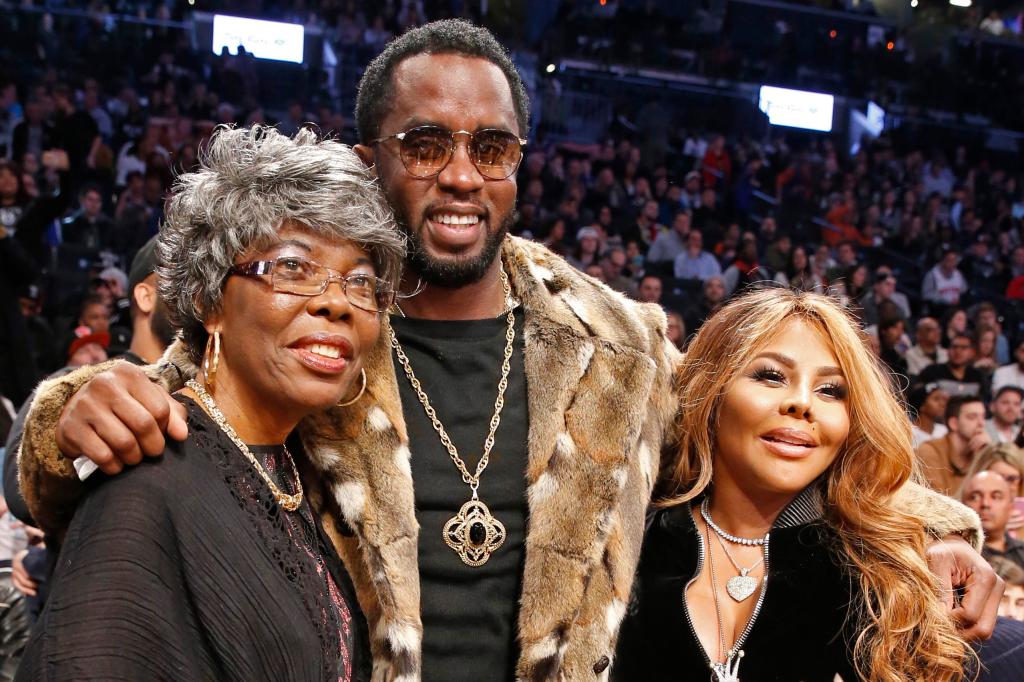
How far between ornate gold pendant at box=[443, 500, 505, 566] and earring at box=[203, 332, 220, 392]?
1.98ft

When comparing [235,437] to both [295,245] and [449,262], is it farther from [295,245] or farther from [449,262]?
[449,262]

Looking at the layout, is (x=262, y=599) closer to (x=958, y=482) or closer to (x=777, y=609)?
(x=777, y=609)

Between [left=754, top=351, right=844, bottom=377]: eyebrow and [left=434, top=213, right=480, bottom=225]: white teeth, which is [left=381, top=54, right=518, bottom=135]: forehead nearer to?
[left=434, top=213, right=480, bottom=225]: white teeth

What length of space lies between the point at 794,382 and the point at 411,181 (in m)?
0.92

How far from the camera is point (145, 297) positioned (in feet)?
12.1

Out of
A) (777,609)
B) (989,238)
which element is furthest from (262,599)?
(989,238)

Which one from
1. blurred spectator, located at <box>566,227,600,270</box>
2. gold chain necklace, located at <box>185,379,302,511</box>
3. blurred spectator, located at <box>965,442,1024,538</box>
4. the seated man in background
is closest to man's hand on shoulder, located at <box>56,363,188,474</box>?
gold chain necklace, located at <box>185,379,302,511</box>

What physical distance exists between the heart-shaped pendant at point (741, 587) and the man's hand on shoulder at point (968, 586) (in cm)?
39

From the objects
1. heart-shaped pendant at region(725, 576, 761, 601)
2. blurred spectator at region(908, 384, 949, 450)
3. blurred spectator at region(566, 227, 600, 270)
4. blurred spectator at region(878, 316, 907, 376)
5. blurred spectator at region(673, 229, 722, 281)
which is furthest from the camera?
blurred spectator at region(673, 229, 722, 281)

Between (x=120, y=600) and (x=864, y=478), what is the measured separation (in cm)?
162

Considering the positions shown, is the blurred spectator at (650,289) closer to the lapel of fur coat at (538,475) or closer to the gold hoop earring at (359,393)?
the lapel of fur coat at (538,475)

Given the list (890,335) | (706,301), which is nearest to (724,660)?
(890,335)

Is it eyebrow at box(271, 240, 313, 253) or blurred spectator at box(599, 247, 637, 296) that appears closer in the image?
eyebrow at box(271, 240, 313, 253)

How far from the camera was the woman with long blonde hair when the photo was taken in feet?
7.43
